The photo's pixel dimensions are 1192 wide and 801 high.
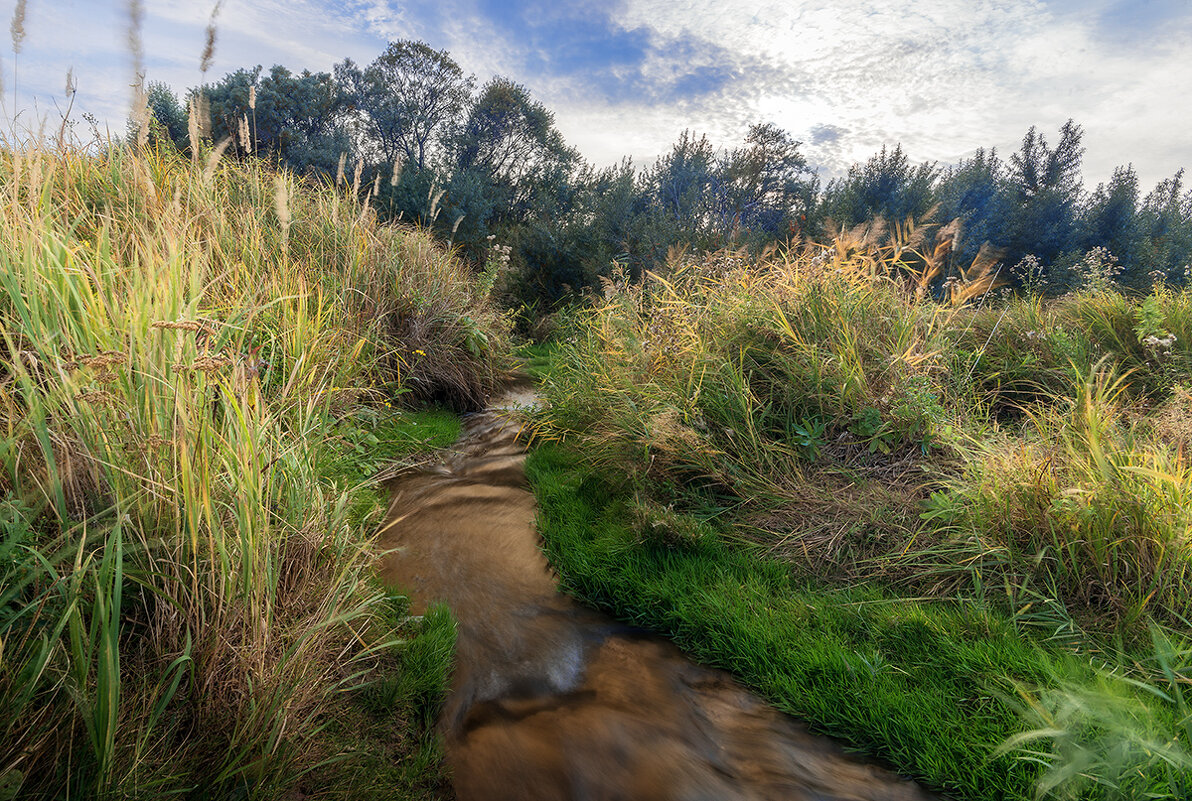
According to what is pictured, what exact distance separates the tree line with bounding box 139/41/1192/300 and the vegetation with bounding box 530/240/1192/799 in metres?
6.10

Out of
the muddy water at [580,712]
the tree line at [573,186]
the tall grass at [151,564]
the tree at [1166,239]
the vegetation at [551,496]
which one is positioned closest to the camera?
the tall grass at [151,564]

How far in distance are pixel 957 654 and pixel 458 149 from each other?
18.5 m

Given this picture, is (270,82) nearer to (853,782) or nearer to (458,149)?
(458,149)

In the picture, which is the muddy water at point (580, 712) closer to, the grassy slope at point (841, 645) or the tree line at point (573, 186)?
the grassy slope at point (841, 645)

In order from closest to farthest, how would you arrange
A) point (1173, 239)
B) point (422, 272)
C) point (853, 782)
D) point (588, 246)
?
point (853, 782) → point (422, 272) → point (588, 246) → point (1173, 239)

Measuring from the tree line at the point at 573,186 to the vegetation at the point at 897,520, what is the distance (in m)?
6.10

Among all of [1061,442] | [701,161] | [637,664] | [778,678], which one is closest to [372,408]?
[637,664]

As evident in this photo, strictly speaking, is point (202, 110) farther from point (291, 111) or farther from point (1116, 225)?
point (1116, 225)

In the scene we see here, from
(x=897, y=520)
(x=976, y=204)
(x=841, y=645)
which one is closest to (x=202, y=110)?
(x=841, y=645)

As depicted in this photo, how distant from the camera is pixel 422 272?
5.69 meters

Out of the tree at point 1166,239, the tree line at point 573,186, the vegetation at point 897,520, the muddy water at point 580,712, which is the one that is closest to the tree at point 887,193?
the tree line at point 573,186

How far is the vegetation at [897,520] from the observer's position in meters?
1.89

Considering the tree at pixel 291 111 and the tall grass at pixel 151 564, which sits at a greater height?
the tree at pixel 291 111

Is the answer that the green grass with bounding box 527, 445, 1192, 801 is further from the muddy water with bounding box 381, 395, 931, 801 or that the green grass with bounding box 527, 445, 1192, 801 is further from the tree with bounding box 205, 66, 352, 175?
the tree with bounding box 205, 66, 352, 175
